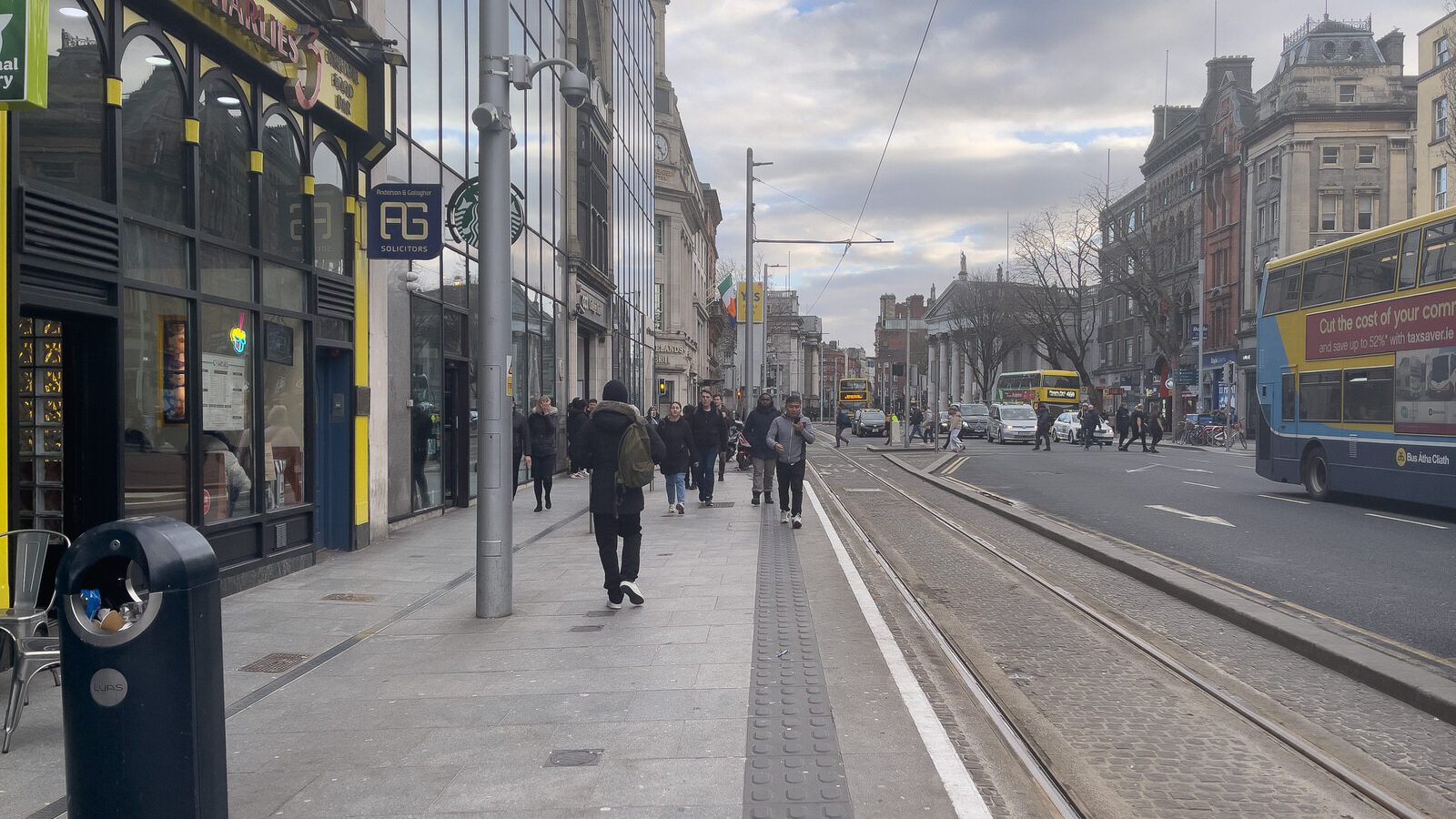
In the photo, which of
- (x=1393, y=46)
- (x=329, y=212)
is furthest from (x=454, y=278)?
(x=1393, y=46)

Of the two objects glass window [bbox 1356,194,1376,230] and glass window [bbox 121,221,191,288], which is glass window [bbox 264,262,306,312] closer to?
glass window [bbox 121,221,191,288]

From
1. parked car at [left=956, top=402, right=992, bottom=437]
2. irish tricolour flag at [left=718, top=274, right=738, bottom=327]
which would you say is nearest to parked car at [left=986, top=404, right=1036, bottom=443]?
parked car at [left=956, top=402, right=992, bottom=437]

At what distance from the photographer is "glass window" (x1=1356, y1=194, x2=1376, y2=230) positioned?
164 feet

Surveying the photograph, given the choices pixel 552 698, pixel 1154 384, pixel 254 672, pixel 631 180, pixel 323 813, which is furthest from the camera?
pixel 1154 384

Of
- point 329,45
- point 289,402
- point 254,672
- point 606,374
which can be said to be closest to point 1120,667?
point 254,672

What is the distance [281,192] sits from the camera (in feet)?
35.0

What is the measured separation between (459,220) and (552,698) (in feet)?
29.4

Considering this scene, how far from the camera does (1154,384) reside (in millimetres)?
66188

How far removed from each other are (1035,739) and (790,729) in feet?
3.78

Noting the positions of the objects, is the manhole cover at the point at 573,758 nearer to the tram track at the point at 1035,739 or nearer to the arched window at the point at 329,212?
the tram track at the point at 1035,739

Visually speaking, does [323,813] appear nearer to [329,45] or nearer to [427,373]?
[329,45]

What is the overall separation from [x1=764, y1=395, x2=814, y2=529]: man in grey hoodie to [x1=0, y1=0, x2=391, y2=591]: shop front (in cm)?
509

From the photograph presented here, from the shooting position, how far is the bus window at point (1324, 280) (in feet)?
55.0

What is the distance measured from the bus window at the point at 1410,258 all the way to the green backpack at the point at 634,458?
12067 mm
